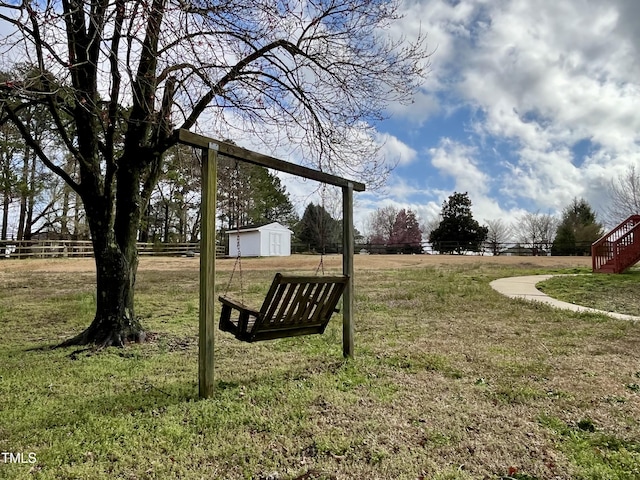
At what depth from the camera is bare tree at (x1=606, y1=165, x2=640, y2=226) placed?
23.5 meters

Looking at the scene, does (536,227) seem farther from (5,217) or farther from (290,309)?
(5,217)

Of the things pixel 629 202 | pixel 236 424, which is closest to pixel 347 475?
pixel 236 424

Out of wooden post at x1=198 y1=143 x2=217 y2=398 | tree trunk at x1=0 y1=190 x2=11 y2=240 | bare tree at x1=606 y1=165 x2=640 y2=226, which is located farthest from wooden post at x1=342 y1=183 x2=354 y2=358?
bare tree at x1=606 y1=165 x2=640 y2=226

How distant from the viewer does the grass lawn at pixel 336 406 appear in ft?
6.99

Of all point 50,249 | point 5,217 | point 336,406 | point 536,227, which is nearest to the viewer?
point 336,406

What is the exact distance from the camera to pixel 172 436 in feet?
8.00

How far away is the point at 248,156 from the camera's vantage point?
3330 mm

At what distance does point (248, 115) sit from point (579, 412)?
16.0ft

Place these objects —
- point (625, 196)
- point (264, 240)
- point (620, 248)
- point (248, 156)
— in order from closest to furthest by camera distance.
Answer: point (248, 156) → point (620, 248) → point (625, 196) → point (264, 240)

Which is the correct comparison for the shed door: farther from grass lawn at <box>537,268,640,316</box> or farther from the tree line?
grass lawn at <box>537,268,640,316</box>

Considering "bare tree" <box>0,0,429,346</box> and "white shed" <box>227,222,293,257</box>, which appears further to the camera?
"white shed" <box>227,222,293,257</box>

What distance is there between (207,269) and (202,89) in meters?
3.13

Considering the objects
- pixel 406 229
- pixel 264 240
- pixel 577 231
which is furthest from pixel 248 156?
pixel 406 229

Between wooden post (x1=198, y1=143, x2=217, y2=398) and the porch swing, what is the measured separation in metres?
0.32
